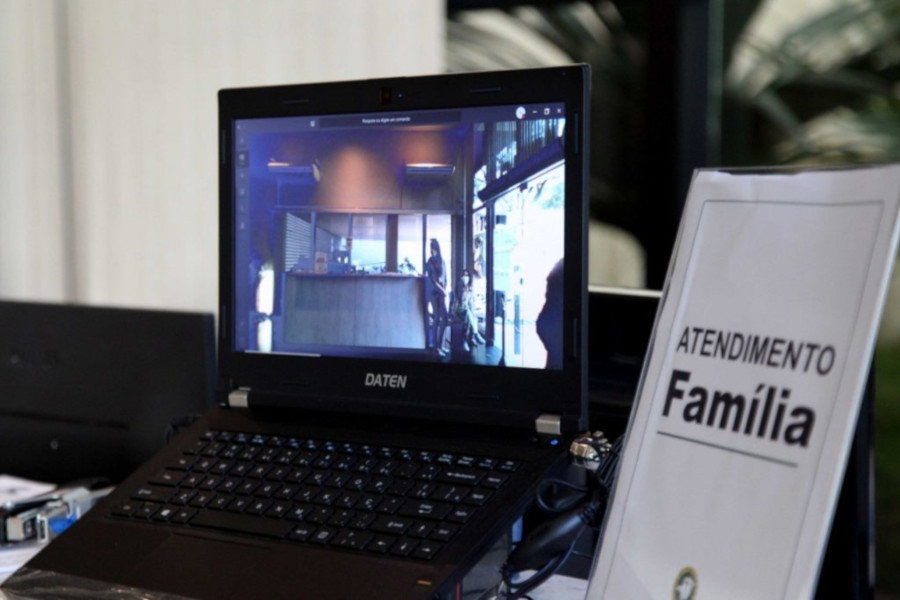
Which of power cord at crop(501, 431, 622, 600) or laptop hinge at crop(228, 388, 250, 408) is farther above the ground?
laptop hinge at crop(228, 388, 250, 408)

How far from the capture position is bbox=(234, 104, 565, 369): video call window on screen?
991 millimetres

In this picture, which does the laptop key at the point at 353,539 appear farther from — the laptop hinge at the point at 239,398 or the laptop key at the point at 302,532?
the laptop hinge at the point at 239,398

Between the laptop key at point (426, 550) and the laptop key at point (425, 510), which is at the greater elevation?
the laptop key at point (425, 510)

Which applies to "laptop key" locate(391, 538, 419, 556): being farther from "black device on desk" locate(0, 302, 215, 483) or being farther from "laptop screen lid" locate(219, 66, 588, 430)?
"black device on desk" locate(0, 302, 215, 483)

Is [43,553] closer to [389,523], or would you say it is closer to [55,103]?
[389,523]

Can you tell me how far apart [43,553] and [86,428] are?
452 mm

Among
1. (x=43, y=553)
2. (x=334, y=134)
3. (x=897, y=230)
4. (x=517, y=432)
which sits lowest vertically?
(x=43, y=553)

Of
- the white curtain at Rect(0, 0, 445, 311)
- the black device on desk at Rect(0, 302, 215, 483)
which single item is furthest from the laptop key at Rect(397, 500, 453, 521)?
the white curtain at Rect(0, 0, 445, 311)

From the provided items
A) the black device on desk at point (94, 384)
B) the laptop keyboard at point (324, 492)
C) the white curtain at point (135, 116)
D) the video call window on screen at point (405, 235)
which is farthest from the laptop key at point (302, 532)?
the white curtain at point (135, 116)

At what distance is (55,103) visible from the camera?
2049 millimetres

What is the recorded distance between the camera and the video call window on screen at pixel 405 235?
99 cm

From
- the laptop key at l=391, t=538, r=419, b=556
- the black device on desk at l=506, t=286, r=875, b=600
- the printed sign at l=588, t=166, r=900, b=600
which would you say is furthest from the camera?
the laptop key at l=391, t=538, r=419, b=556

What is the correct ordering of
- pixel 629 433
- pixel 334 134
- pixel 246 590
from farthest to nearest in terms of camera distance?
pixel 334 134 < pixel 246 590 < pixel 629 433

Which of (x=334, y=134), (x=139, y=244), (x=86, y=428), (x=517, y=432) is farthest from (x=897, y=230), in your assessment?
(x=139, y=244)
